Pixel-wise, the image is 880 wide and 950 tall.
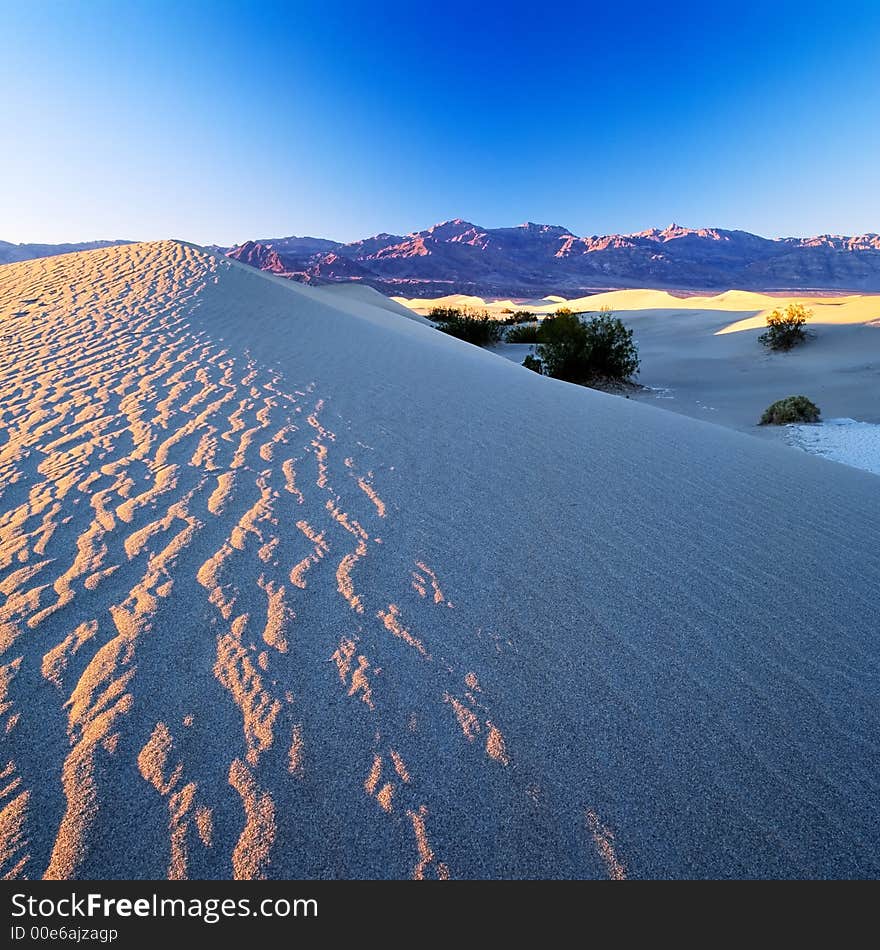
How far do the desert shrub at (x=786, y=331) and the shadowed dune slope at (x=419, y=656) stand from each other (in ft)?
55.0

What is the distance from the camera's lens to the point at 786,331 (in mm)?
18609

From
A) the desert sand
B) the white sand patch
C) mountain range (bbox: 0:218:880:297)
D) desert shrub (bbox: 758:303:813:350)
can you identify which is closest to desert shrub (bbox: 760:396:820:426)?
the white sand patch

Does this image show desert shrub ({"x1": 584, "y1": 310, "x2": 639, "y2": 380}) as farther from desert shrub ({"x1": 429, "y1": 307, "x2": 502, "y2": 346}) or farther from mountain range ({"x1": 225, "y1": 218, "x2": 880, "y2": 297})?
mountain range ({"x1": 225, "y1": 218, "x2": 880, "y2": 297})

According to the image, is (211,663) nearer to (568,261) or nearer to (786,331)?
(786,331)

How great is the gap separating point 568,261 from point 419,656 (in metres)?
175

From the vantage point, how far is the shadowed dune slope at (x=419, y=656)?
5.10 feet

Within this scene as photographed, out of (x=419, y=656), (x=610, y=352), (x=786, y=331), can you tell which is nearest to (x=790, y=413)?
(x=610, y=352)

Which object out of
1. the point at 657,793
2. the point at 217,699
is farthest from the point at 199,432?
the point at 657,793

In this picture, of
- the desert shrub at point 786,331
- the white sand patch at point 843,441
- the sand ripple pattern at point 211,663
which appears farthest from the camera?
the desert shrub at point 786,331

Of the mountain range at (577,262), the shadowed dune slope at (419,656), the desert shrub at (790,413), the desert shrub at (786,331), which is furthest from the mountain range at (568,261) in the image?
the shadowed dune slope at (419,656)

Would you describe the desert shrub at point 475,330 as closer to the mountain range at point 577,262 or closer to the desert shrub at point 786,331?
the desert shrub at point 786,331

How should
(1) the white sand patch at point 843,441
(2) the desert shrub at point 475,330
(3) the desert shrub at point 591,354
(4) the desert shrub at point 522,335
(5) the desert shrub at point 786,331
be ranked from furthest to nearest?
(4) the desert shrub at point 522,335, (2) the desert shrub at point 475,330, (5) the desert shrub at point 786,331, (3) the desert shrub at point 591,354, (1) the white sand patch at point 843,441
